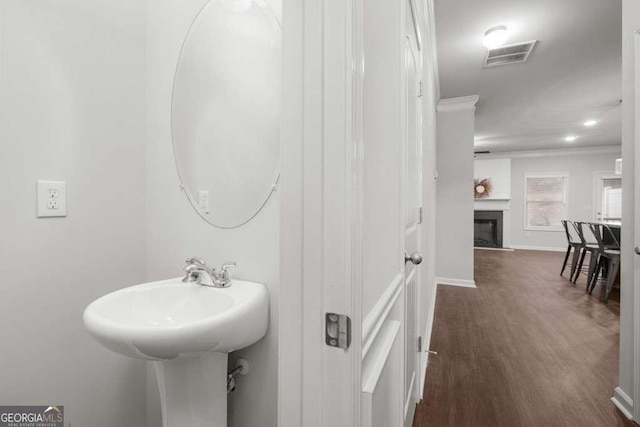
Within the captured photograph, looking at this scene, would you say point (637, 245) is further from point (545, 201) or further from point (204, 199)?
point (545, 201)

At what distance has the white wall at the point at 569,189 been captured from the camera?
725 centimetres

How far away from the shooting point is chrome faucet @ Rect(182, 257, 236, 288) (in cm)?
102

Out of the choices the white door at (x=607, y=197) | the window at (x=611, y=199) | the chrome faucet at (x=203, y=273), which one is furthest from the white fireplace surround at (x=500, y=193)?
the chrome faucet at (x=203, y=273)

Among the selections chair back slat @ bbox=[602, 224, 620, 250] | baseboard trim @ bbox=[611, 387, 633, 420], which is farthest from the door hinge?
chair back slat @ bbox=[602, 224, 620, 250]

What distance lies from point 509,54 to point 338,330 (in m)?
3.56

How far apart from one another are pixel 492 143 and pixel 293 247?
7792mm

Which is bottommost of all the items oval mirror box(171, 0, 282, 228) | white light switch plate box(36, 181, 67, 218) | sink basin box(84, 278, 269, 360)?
sink basin box(84, 278, 269, 360)

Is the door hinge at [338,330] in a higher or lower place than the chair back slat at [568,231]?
higher

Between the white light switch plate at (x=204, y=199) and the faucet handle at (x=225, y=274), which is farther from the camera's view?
the white light switch plate at (x=204, y=199)

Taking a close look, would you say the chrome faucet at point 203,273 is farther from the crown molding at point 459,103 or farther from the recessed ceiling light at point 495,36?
the crown molding at point 459,103

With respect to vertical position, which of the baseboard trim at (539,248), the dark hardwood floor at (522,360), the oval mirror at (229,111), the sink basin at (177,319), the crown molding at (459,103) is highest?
the crown molding at (459,103)

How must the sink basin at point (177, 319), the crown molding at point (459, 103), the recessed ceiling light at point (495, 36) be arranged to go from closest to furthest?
the sink basin at point (177, 319) < the recessed ceiling light at point (495, 36) < the crown molding at point (459, 103)

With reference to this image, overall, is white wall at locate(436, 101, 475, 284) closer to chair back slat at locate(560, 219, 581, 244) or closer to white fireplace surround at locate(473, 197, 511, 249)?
chair back slat at locate(560, 219, 581, 244)

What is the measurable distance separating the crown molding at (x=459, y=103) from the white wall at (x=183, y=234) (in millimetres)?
3703
